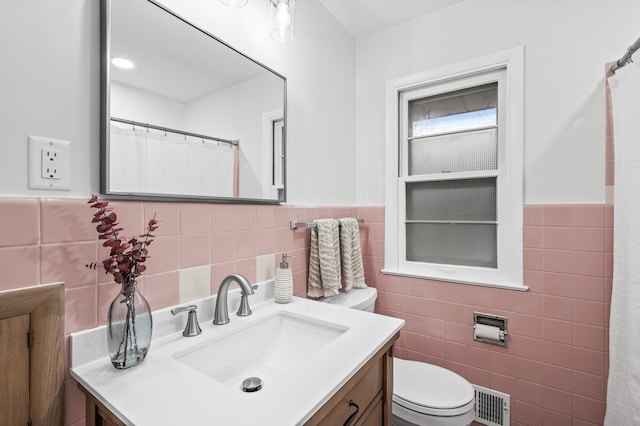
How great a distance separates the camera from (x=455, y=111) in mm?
1818

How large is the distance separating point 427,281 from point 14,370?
1719mm

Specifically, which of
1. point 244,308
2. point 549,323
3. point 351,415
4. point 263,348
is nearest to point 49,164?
point 244,308

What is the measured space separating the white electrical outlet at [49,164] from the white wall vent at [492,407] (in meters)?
1.99

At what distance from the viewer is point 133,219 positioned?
87 centimetres

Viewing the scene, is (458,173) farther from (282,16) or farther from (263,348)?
(263,348)

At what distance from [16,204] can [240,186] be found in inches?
25.3

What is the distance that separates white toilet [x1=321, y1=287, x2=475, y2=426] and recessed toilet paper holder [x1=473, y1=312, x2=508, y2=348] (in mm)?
291

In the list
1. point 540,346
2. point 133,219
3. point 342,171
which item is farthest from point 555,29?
point 133,219

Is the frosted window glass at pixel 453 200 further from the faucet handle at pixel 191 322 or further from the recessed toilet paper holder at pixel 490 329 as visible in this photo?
the faucet handle at pixel 191 322

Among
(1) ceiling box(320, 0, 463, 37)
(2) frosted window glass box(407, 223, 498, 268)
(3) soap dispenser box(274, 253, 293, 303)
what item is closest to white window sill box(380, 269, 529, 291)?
(2) frosted window glass box(407, 223, 498, 268)

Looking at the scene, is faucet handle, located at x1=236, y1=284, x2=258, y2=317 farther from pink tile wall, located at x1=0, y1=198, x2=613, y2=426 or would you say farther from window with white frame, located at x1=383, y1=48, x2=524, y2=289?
window with white frame, located at x1=383, y1=48, x2=524, y2=289

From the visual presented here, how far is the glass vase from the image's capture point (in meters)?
0.74

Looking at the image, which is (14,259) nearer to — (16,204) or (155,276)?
(16,204)

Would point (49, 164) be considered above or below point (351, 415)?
above
